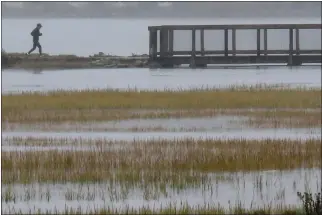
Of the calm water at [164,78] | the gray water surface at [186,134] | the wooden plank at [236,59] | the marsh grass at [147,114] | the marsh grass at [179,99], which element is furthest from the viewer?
the wooden plank at [236,59]

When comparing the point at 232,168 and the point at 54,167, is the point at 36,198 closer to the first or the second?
the point at 54,167

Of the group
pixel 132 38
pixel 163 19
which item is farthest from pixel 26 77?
pixel 163 19

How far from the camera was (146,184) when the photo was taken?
33.0 ft

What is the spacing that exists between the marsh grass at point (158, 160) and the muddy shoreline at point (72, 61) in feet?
5.28

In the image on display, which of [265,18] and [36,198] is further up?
[265,18]

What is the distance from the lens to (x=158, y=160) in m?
10.7

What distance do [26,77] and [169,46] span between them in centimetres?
386

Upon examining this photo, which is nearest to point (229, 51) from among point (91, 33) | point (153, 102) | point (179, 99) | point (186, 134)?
point (153, 102)

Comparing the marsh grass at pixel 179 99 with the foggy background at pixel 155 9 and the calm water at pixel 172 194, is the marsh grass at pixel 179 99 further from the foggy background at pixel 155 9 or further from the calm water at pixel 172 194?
the calm water at pixel 172 194

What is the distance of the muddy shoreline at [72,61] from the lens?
12.4 metres

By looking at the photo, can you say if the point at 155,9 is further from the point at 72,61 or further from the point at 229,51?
the point at 229,51

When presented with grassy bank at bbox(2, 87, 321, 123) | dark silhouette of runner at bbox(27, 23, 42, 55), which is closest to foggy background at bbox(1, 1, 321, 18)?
dark silhouette of runner at bbox(27, 23, 42, 55)

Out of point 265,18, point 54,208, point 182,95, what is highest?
point 265,18

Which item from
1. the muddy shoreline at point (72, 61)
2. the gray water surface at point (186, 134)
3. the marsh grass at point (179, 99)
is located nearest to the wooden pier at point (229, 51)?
the muddy shoreline at point (72, 61)
